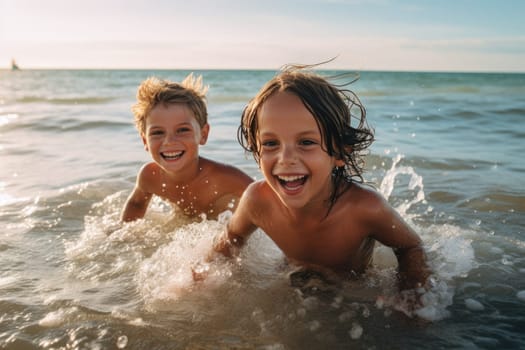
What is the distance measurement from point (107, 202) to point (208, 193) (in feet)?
4.21

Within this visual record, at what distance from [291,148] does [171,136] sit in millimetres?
1729

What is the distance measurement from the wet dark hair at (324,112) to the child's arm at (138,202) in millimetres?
1818

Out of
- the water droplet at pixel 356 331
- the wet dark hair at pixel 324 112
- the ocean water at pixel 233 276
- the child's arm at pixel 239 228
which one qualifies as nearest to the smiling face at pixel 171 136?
the ocean water at pixel 233 276

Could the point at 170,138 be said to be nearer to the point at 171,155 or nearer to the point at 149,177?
the point at 171,155

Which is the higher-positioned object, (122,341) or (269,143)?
(269,143)

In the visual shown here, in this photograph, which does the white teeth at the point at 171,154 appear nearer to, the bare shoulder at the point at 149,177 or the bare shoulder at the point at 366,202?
the bare shoulder at the point at 149,177

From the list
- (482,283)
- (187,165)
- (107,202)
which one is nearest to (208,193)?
(187,165)

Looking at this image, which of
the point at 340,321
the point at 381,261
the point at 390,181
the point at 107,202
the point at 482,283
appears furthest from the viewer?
the point at 390,181

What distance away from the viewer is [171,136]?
3748 mm

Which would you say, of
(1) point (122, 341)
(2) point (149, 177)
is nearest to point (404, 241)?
(1) point (122, 341)

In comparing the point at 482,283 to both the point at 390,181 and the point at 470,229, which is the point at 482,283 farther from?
the point at 390,181

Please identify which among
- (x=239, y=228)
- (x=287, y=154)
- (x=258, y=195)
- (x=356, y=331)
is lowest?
(x=356, y=331)

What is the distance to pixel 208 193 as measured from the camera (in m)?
4.02

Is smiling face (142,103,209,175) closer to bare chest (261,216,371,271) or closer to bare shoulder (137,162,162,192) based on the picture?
bare shoulder (137,162,162,192)
